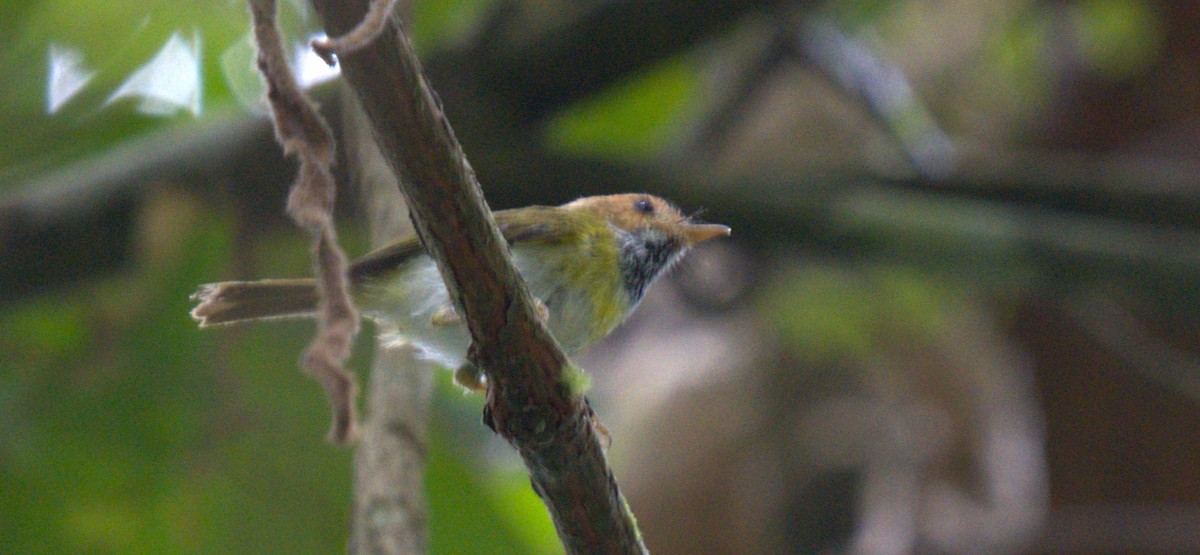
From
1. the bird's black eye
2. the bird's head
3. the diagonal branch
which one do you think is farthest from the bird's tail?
the diagonal branch

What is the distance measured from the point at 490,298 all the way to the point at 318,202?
0.22m

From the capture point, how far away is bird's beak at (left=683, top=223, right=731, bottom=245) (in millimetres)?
3309

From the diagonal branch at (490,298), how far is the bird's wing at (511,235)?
119 centimetres

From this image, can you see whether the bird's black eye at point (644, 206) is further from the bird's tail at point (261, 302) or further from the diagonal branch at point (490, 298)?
the diagonal branch at point (490, 298)

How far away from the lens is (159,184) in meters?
3.80

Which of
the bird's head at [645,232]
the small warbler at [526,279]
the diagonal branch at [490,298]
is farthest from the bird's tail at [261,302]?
the diagonal branch at [490,298]

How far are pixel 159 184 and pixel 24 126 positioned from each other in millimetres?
1217

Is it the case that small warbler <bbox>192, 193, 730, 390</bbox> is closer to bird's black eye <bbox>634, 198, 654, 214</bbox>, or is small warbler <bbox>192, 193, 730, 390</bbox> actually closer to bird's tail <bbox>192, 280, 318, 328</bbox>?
bird's tail <bbox>192, 280, 318, 328</bbox>

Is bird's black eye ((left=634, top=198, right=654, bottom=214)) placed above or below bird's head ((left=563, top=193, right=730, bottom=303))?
above

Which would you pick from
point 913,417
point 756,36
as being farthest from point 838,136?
point 913,417

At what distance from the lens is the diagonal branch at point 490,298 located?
3.50 ft

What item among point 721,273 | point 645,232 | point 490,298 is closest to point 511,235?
point 645,232

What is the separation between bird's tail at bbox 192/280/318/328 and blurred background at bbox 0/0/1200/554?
48 centimetres

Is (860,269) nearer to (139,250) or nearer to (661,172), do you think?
(661,172)
